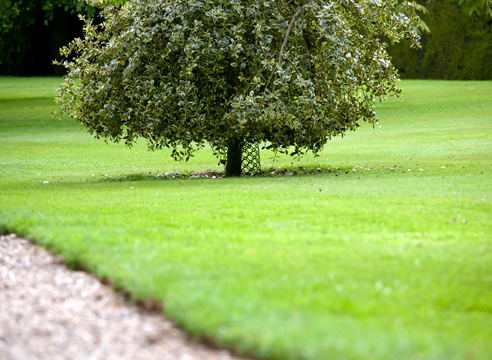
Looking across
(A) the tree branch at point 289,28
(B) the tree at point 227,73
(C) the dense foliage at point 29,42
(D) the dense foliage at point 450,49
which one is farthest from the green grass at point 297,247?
(C) the dense foliage at point 29,42

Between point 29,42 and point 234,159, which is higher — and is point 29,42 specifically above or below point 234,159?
above

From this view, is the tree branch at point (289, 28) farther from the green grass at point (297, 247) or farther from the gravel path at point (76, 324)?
the gravel path at point (76, 324)

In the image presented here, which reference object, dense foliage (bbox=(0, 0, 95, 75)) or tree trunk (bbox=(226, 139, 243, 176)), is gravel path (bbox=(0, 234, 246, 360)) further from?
dense foliage (bbox=(0, 0, 95, 75))

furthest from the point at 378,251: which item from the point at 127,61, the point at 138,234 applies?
the point at 127,61

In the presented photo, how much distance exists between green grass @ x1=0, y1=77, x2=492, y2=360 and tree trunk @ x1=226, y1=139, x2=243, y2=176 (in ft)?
3.12

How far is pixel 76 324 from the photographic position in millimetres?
4137

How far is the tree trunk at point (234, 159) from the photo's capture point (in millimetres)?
11916

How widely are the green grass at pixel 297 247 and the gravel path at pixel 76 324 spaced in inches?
5.5

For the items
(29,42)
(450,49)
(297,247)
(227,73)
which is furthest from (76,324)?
(29,42)

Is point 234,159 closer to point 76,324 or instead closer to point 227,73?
point 227,73

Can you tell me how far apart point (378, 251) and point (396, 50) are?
26.3m

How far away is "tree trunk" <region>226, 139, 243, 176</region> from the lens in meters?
11.9

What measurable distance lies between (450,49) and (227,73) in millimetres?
20141

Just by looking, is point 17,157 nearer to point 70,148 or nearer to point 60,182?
point 70,148
